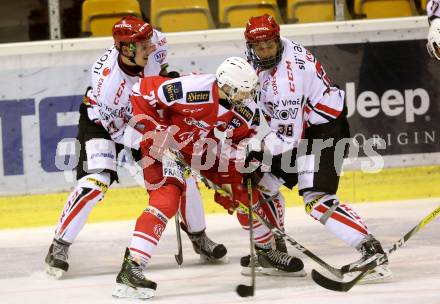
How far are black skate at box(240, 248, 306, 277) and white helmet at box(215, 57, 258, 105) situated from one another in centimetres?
88

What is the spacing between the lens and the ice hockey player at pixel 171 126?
4.54 meters

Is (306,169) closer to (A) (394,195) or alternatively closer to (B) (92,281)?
(B) (92,281)

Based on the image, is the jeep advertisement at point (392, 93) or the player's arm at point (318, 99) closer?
the player's arm at point (318, 99)

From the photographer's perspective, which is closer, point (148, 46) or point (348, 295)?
point (348, 295)

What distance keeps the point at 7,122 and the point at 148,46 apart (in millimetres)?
1698

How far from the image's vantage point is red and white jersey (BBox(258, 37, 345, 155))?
15.7ft

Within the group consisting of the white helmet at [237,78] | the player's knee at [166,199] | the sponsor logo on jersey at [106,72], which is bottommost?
the player's knee at [166,199]

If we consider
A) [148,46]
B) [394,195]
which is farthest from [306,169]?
[394,195]

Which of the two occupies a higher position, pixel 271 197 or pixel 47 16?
pixel 47 16

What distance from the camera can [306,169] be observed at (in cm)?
484

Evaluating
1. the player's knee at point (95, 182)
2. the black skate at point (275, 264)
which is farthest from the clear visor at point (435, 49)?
the player's knee at point (95, 182)

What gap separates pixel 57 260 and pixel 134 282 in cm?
81

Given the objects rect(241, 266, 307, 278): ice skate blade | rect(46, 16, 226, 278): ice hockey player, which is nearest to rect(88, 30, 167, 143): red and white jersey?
rect(46, 16, 226, 278): ice hockey player

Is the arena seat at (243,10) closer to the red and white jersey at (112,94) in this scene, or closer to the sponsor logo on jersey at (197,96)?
the red and white jersey at (112,94)
